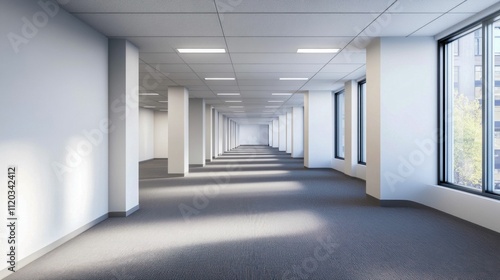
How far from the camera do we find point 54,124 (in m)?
4.58

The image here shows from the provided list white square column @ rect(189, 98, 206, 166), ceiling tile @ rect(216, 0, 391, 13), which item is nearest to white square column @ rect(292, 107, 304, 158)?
white square column @ rect(189, 98, 206, 166)

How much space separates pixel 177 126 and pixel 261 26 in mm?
7289

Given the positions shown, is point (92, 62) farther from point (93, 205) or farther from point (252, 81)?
point (252, 81)

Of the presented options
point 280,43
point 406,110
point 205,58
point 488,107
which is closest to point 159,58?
point 205,58

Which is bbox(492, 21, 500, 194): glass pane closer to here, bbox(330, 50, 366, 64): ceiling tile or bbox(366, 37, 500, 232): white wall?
bbox(366, 37, 500, 232): white wall

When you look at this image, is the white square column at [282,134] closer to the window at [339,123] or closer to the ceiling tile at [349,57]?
the window at [339,123]

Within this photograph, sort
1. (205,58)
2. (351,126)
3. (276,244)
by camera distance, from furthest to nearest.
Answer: (351,126)
(205,58)
(276,244)

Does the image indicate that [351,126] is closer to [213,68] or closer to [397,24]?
[213,68]

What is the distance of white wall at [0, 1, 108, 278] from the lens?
3.77 m

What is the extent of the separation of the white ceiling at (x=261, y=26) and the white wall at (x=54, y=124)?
25.5 inches

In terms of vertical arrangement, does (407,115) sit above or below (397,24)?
below

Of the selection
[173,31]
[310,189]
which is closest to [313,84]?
[310,189]

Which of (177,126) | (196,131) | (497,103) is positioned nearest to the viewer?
(497,103)

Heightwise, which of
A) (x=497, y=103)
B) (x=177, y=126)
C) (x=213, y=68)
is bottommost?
(x=177, y=126)
